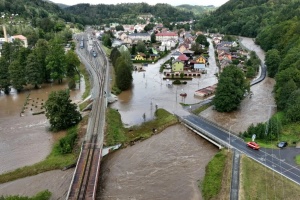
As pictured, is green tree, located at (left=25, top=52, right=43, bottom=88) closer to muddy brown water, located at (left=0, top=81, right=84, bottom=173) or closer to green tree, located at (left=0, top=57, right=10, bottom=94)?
muddy brown water, located at (left=0, top=81, right=84, bottom=173)

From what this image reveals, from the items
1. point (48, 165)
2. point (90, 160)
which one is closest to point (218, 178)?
point (90, 160)

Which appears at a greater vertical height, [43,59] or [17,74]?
[43,59]

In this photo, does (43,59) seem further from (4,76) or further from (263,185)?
(263,185)

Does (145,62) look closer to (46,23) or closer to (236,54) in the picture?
(236,54)

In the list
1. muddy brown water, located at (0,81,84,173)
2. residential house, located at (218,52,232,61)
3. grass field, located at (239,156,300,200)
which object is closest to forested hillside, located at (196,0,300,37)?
residential house, located at (218,52,232,61)

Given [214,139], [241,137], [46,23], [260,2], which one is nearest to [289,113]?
[241,137]

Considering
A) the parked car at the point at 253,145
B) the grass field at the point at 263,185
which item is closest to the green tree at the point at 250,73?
the parked car at the point at 253,145

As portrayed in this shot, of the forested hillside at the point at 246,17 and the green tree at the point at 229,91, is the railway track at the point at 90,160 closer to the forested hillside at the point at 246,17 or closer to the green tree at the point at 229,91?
the green tree at the point at 229,91
